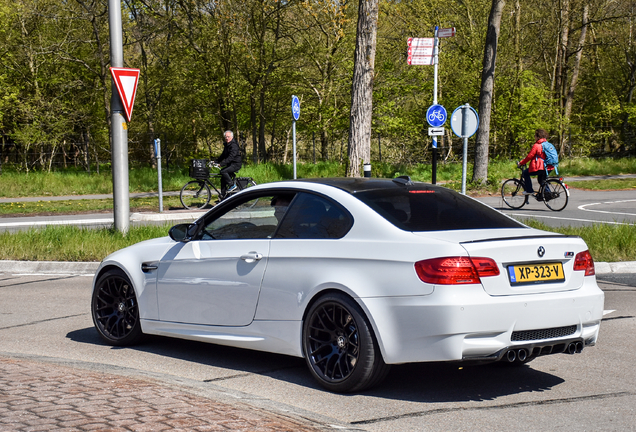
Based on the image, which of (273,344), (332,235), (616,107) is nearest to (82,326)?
(273,344)

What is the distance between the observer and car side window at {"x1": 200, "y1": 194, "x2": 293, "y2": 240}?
5832 mm

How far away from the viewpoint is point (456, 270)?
457 centimetres

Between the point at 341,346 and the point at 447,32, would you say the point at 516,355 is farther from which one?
the point at 447,32

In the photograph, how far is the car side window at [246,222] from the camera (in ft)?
19.1

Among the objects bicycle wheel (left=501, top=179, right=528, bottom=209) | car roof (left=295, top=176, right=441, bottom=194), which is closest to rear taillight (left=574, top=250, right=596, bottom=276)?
car roof (left=295, top=176, right=441, bottom=194)

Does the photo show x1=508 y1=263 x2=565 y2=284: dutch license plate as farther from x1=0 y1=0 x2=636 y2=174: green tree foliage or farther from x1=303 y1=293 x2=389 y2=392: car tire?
x1=0 y1=0 x2=636 y2=174: green tree foliage

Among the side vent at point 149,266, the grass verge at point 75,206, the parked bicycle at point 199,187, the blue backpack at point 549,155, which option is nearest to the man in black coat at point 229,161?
the parked bicycle at point 199,187

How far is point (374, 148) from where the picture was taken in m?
36.9

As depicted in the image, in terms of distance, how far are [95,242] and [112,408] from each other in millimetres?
7981

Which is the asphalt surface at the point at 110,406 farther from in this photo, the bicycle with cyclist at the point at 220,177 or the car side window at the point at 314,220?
the bicycle with cyclist at the point at 220,177

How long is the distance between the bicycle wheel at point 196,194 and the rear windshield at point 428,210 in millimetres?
15892

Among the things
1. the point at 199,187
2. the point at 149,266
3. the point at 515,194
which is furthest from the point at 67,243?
the point at 515,194

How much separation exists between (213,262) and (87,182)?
24220 millimetres

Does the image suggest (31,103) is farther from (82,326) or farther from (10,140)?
(82,326)
